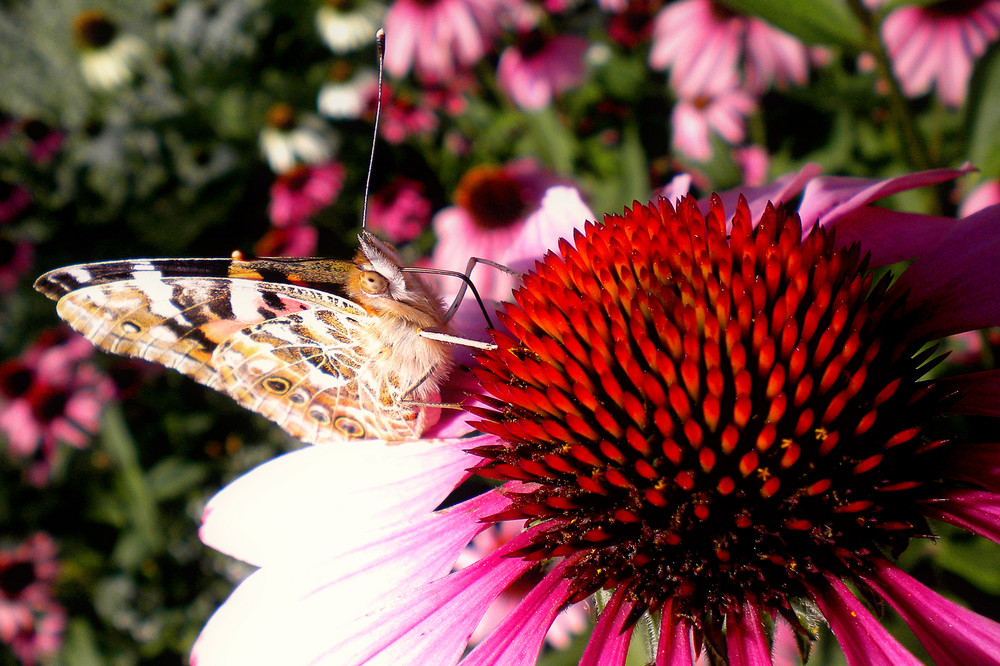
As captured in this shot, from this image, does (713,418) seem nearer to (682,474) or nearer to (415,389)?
(682,474)

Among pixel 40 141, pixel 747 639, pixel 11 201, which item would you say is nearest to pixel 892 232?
pixel 747 639

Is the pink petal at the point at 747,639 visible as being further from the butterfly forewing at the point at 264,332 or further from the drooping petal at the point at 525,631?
the butterfly forewing at the point at 264,332

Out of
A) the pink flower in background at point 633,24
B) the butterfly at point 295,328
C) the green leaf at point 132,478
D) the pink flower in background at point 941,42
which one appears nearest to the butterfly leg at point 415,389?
the butterfly at point 295,328

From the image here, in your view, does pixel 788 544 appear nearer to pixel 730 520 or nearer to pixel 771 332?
pixel 730 520

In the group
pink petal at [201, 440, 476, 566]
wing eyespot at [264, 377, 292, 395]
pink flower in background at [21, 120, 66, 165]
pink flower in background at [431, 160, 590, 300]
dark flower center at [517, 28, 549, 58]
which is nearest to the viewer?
pink petal at [201, 440, 476, 566]

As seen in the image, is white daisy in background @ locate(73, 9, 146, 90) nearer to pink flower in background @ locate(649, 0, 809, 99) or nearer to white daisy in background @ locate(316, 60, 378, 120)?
white daisy in background @ locate(316, 60, 378, 120)

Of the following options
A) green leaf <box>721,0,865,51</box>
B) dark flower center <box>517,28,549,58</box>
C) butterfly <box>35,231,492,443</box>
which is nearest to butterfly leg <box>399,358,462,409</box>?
butterfly <box>35,231,492,443</box>

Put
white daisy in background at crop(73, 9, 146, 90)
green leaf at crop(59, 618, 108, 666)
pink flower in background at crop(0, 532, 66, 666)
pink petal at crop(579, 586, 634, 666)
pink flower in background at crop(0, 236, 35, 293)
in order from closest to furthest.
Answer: pink petal at crop(579, 586, 634, 666) < green leaf at crop(59, 618, 108, 666) < pink flower in background at crop(0, 532, 66, 666) < pink flower in background at crop(0, 236, 35, 293) < white daisy in background at crop(73, 9, 146, 90)
